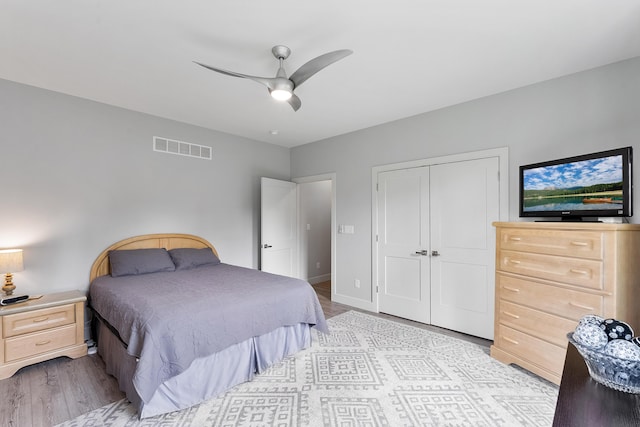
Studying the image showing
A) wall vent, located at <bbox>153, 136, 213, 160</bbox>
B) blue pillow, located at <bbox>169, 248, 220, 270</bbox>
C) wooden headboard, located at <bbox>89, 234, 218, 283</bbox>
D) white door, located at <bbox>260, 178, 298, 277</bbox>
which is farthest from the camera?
white door, located at <bbox>260, 178, 298, 277</bbox>

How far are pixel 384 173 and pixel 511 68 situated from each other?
185cm

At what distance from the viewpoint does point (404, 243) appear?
398 cm

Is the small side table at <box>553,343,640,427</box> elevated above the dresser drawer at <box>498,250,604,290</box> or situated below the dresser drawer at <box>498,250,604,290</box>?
below

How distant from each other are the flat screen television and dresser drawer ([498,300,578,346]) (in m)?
0.85

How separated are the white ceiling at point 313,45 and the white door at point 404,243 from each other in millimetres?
1064

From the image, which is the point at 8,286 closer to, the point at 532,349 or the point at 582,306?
the point at 532,349

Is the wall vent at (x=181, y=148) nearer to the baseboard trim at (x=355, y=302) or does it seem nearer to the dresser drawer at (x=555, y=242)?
the baseboard trim at (x=355, y=302)

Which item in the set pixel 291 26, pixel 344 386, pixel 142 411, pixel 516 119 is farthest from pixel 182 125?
pixel 516 119

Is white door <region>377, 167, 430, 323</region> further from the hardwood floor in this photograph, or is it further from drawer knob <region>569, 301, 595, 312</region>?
the hardwood floor

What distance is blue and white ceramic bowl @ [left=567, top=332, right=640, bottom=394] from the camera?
83 cm

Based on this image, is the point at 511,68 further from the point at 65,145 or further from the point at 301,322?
the point at 65,145

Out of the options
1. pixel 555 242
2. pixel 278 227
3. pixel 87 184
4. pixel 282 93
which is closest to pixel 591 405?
pixel 555 242

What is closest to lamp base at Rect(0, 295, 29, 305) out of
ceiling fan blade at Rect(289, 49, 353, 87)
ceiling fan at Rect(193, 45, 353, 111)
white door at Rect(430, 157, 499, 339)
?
ceiling fan at Rect(193, 45, 353, 111)

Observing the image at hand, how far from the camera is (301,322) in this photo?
2.90 m
